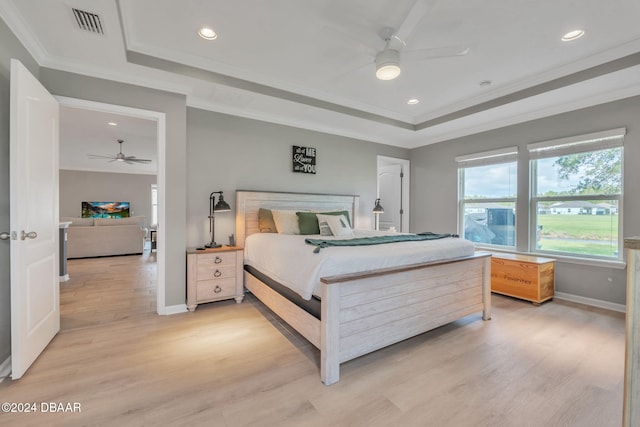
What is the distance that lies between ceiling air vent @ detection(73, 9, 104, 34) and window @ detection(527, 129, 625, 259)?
495 centimetres

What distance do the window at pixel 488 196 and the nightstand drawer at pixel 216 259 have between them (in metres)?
3.86

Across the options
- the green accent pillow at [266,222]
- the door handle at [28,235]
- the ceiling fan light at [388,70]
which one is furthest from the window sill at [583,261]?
the door handle at [28,235]

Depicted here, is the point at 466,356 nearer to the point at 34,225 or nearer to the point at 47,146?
the point at 34,225

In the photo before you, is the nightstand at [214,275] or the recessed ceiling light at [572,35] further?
the nightstand at [214,275]

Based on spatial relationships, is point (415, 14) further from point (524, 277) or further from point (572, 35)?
point (524, 277)

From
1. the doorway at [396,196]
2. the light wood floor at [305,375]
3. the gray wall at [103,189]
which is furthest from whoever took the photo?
the gray wall at [103,189]

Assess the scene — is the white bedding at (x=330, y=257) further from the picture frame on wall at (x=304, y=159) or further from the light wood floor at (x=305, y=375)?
the picture frame on wall at (x=304, y=159)

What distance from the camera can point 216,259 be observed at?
3230 mm

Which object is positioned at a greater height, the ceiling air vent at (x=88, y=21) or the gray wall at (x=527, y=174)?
the ceiling air vent at (x=88, y=21)

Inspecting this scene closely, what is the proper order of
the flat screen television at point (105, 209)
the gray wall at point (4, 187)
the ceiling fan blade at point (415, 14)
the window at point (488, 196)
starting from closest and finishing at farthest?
the ceiling fan blade at point (415, 14) → the gray wall at point (4, 187) → the window at point (488, 196) → the flat screen television at point (105, 209)

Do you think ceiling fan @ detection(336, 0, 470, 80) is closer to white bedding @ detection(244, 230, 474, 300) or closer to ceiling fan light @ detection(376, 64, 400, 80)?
ceiling fan light @ detection(376, 64, 400, 80)

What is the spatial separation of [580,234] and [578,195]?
0.50 metres

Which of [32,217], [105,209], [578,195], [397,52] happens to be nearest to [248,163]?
[32,217]

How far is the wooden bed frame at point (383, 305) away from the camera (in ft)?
6.04
